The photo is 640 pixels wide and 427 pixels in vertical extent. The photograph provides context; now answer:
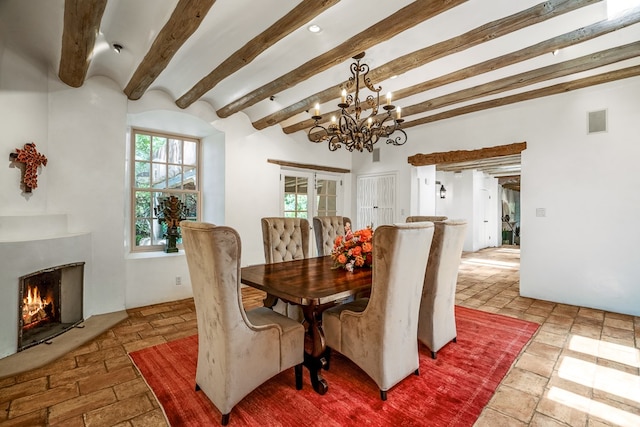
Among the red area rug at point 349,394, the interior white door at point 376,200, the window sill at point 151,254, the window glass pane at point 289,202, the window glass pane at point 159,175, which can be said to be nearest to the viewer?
the red area rug at point 349,394

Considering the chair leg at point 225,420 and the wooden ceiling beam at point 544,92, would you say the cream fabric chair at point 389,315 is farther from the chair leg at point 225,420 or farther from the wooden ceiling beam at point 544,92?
the wooden ceiling beam at point 544,92

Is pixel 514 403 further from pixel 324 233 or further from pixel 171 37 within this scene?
pixel 171 37

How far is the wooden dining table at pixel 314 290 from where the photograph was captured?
184 cm

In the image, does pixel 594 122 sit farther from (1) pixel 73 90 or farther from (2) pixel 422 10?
(1) pixel 73 90

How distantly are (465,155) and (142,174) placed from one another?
4704 millimetres

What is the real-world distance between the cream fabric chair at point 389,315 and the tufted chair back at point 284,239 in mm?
1175

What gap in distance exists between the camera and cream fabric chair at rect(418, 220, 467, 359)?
90.7 inches

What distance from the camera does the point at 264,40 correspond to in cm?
247

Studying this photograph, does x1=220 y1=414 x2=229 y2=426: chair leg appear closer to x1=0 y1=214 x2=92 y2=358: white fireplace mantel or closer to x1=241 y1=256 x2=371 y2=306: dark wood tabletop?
x1=241 y1=256 x2=371 y2=306: dark wood tabletop

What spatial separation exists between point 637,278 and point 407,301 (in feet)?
11.0

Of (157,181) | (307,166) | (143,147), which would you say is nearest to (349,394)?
(157,181)

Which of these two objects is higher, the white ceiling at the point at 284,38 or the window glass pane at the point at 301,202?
the white ceiling at the point at 284,38

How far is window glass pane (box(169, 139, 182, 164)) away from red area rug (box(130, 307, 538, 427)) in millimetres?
2804

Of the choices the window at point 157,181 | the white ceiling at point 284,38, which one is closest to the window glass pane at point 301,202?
the window at point 157,181
